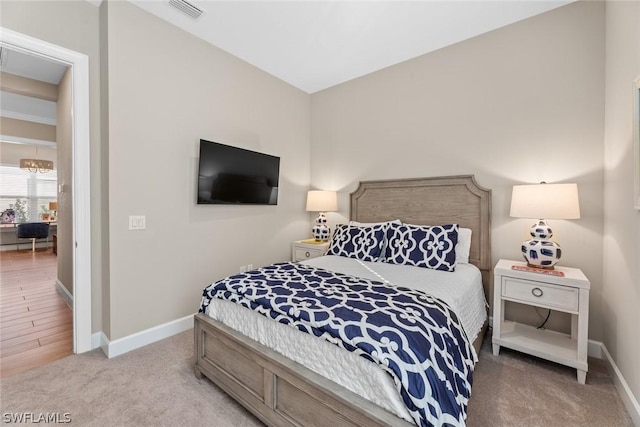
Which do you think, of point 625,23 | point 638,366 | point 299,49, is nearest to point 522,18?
point 625,23

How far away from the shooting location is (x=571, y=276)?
1.98 meters

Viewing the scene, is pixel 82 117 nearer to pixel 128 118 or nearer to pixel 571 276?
pixel 128 118

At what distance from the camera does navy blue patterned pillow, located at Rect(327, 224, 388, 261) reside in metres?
2.76

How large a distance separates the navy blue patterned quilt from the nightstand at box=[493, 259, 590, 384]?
3.02 ft

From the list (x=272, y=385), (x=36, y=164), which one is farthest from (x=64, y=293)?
(x=36, y=164)

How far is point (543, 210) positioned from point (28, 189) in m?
10.8

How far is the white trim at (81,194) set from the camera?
2191 mm

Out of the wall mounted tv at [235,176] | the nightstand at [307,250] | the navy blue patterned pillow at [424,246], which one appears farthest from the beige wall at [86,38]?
the navy blue patterned pillow at [424,246]

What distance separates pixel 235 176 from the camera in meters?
3.06

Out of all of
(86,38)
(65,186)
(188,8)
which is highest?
(188,8)

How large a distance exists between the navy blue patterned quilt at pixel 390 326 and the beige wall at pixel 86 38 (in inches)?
47.1

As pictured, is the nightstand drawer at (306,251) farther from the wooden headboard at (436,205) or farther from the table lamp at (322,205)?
the wooden headboard at (436,205)

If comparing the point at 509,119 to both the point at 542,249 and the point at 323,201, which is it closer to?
the point at 542,249

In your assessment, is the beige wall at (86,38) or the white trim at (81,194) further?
the white trim at (81,194)
